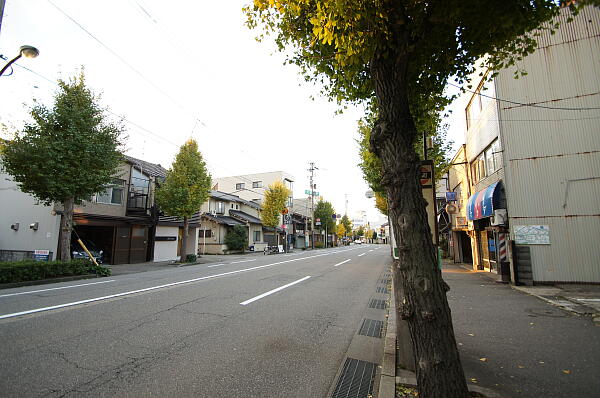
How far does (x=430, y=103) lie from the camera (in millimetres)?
5785

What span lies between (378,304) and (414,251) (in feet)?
17.9

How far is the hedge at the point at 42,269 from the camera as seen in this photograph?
10.2 m

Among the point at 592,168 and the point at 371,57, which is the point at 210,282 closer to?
the point at 371,57

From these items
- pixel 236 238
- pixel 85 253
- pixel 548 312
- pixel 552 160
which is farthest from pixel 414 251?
pixel 236 238

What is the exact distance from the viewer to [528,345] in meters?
4.63

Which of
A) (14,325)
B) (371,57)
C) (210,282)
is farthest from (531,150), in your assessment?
(14,325)

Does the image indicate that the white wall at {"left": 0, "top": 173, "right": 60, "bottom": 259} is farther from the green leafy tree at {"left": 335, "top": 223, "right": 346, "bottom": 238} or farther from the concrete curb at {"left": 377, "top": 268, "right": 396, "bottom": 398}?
the green leafy tree at {"left": 335, "top": 223, "right": 346, "bottom": 238}

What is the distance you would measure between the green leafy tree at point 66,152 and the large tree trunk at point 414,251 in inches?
572

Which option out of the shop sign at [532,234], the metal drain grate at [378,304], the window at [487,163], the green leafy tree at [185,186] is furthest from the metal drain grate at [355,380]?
the green leafy tree at [185,186]

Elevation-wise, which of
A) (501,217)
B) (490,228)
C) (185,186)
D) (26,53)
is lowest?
(490,228)

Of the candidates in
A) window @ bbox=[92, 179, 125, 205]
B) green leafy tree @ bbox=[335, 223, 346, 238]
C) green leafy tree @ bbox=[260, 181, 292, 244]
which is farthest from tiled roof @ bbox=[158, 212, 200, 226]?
green leafy tree @ bbox=[335, 223, 346, 238]

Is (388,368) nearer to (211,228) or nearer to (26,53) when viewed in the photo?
(26,53)

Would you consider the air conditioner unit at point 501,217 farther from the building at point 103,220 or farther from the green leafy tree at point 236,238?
the green leafy tree at point 236,238

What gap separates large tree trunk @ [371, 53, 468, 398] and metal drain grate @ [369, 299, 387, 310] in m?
4.82
